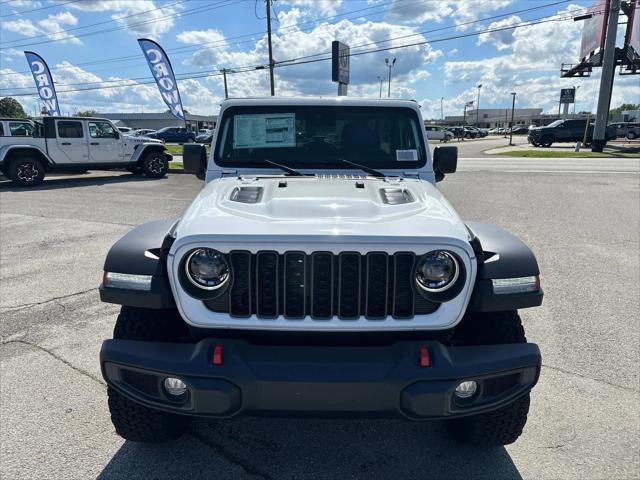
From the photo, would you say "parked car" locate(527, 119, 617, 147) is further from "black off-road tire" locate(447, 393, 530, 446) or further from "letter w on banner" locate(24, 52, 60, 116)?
"black off-road tire" locate(447, 393, 530, 446)

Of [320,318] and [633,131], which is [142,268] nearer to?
[320,318]

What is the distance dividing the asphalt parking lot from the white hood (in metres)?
1.23

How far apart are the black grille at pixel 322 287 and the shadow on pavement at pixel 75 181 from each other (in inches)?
521

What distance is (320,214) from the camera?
2.23 meters

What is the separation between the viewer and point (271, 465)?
241 cm

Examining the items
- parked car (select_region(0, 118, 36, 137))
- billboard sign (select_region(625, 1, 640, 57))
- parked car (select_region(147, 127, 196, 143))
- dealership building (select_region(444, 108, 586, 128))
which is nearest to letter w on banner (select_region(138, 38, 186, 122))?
parked car (select_region(0, 118, 36, 137))

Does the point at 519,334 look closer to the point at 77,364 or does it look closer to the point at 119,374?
the point at 119,374

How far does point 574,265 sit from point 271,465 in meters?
4.76

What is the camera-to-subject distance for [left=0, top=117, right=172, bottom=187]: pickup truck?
12.9 meters

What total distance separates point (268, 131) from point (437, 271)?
188cm

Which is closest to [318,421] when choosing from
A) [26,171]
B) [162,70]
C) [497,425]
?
[497,425]

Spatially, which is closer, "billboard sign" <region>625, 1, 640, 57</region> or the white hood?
the white hood

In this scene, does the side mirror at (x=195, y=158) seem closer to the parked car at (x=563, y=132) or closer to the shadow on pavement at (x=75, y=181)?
the shadow on pavement at (x=75, y=181)

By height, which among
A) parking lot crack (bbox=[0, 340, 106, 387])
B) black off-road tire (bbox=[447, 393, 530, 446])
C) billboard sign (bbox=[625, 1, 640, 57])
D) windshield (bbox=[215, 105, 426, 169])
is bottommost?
parking lot crack (bbox=[0, 340, 106, 387])
